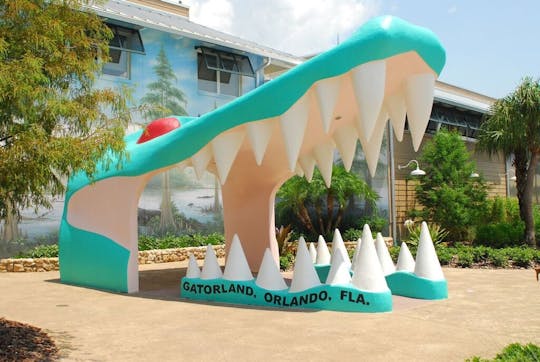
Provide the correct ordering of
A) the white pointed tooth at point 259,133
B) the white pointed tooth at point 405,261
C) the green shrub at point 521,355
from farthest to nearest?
1. the white pointed tooth at point 405,261
2. the white pointed tooth at point 259,133
3. the green shrub at point 521,355

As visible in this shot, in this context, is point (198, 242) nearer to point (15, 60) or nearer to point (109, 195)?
point (109, 195)

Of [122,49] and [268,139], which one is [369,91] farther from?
[122,49]

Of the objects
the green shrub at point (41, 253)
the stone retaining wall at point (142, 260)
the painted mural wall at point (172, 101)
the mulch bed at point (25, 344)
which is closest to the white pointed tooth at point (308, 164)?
the mulch bed at point (25, 344)

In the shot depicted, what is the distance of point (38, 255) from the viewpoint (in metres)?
13.0

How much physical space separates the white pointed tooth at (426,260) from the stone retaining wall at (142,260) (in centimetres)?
864

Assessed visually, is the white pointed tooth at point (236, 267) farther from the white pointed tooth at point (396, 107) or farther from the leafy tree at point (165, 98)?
the leafy tree at point (165, 98)

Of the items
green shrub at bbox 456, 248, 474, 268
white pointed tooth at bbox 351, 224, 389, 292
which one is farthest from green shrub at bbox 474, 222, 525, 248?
white pointed tooth at bbox 351, 224, 389, 292

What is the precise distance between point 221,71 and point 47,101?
14.2 meters

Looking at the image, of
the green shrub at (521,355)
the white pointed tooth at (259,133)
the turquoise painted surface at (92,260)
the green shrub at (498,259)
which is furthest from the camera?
the green shrub at (498,259)

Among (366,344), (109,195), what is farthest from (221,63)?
(366,344)

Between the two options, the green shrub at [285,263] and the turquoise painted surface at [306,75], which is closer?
the turquoise painted surface at [306,75]

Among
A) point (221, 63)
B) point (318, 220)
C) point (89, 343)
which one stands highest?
point (221, 63)

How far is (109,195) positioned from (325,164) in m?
3.40

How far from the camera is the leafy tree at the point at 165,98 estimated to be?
16.8 meters
